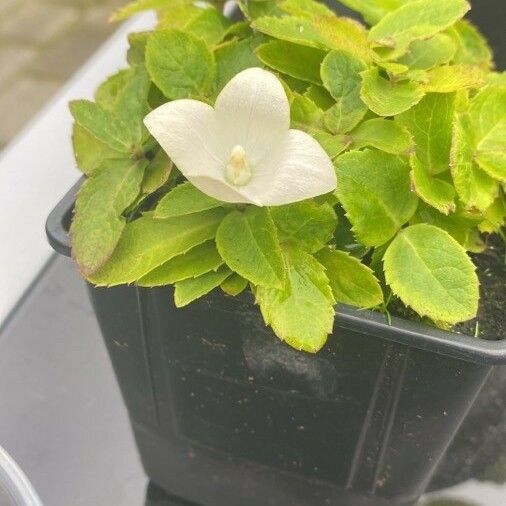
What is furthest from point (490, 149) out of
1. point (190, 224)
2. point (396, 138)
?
point (190, 224)

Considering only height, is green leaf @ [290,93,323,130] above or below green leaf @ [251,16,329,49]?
below

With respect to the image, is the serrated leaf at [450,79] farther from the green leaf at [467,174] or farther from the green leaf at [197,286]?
the green leaf at [197,286]

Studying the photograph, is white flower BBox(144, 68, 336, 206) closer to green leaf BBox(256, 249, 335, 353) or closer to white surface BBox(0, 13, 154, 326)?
green leaf BBox(256, 249, 335, 353)

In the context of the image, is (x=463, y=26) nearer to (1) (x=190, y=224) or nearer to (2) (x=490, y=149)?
(2) (x=490, y=149)

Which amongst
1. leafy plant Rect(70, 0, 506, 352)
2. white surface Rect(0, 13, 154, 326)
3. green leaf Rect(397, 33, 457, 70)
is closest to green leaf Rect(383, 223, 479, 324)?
leafy plant Rect(70, 0, 506, 352)

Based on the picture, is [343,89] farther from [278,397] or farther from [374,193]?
[278,397]

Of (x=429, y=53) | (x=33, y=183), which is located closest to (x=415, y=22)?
(x=429, y=53)

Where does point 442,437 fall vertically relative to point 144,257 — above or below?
below
